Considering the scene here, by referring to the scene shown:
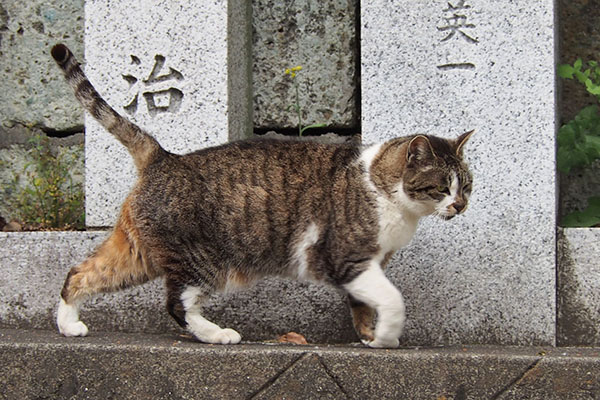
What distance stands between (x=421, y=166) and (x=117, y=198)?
157cm

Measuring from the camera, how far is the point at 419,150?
9.46 feet

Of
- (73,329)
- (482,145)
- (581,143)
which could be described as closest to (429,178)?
(482,145)

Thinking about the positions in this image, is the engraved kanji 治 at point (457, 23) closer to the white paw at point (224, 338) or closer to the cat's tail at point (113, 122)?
the cat's tail at point (113, 122)

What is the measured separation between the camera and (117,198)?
11.8 ft

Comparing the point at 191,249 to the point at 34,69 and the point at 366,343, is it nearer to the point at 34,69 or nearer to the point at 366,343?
the point at 366,343

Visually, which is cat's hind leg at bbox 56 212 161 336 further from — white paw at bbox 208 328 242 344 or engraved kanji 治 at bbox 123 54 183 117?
engraved kanji 治 at bbox 123 54 183 117

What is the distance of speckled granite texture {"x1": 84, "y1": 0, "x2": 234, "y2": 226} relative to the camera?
350 cm

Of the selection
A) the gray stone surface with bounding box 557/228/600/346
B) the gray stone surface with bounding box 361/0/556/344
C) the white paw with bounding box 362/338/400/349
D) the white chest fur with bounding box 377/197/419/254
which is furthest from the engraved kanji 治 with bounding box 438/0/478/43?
the white paw with bounding box 362/338/400/349

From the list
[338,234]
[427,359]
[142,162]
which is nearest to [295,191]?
[338,234]

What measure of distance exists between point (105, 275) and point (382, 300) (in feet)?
3.97

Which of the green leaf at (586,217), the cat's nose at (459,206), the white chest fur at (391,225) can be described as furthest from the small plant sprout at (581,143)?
the white chest fur at (391,225)

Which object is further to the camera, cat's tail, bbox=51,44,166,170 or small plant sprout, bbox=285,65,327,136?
small plant sprout, bbox=285,65,327,136

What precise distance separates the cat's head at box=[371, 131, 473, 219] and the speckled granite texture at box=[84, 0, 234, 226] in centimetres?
95

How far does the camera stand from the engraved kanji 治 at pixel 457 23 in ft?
10.6
